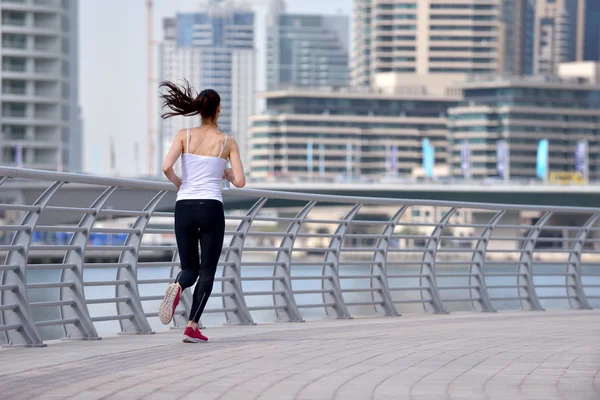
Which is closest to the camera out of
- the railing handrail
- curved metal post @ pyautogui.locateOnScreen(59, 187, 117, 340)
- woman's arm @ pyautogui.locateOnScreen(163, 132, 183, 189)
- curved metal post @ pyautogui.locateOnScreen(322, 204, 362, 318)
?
the railing handrail

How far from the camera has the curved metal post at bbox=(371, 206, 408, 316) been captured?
12.7m

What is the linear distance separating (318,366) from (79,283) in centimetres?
256

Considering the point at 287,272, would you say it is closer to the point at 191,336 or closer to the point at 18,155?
the point at 191,336

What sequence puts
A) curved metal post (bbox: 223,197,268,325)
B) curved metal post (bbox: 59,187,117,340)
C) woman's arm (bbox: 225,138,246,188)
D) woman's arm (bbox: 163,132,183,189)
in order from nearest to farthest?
1. woman's arm (bbox: 163,132,183,189)
2. woman's arm (bbox: 225,138,246,188)
3. curved metal post (bbox: 59,187,117,340)
4. curved metal post (bbox: 223,197,268,325)

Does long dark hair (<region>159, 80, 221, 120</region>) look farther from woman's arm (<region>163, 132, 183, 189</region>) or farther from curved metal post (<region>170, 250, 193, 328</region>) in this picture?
curved metal post (<region>170, 250, 193, 328</region>)

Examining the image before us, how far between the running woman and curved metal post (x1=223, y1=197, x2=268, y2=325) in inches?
81.1

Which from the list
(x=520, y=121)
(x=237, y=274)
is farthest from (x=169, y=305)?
(x=520, y=121)

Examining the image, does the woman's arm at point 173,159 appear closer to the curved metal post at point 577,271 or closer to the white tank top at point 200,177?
the white tank top at point 200,177

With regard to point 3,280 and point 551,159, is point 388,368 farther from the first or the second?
point 551,159

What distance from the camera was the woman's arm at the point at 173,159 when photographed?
8.50m

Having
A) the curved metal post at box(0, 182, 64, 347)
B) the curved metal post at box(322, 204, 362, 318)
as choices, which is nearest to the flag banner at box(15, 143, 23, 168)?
the curved metal post at box(322, 204, 362, 318)

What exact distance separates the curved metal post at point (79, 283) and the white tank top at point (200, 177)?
2.41ft

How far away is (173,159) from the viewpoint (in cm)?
858

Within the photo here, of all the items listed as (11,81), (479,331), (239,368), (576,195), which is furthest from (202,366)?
(11,81)
